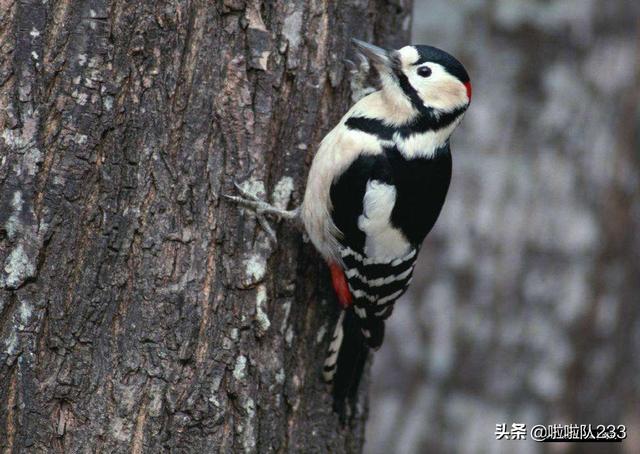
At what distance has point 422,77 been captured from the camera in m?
3.33

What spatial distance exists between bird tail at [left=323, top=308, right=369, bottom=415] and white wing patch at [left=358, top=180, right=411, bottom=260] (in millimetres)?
260

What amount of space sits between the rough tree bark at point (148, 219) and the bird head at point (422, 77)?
0.97 feet

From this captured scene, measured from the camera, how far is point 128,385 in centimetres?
278

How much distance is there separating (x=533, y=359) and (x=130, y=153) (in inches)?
120

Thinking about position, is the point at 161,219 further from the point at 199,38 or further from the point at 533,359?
the point at 533,359

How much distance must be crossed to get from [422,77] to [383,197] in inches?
19.3

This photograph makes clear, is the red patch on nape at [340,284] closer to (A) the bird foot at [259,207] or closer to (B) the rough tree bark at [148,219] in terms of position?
(B) the rough tree bark at [148,219]

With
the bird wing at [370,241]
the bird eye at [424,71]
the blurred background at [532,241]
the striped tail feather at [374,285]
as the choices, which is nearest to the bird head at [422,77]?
the bird eye at [424,71]

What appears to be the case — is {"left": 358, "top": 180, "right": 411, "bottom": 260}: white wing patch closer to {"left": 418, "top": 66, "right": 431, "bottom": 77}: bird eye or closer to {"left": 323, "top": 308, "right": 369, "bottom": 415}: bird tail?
{"left": 323, "top": 308, "right": 369, "bottom": 415}: bird tail

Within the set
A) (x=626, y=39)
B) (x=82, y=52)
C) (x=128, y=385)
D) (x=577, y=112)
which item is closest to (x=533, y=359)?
(x=577, y=112)

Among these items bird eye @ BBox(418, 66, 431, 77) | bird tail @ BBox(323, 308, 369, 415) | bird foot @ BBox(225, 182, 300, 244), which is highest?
bird eye @ BBox(418, 66, 431, 77)

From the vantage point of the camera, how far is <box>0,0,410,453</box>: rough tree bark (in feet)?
8.73

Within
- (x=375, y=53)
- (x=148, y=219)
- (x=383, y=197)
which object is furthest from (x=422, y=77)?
(x=148, y=219)

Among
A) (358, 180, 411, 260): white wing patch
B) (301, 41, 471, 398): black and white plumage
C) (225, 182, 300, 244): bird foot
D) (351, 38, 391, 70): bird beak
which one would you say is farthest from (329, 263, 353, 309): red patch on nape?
(351, 38, 391, 70): bird beak
